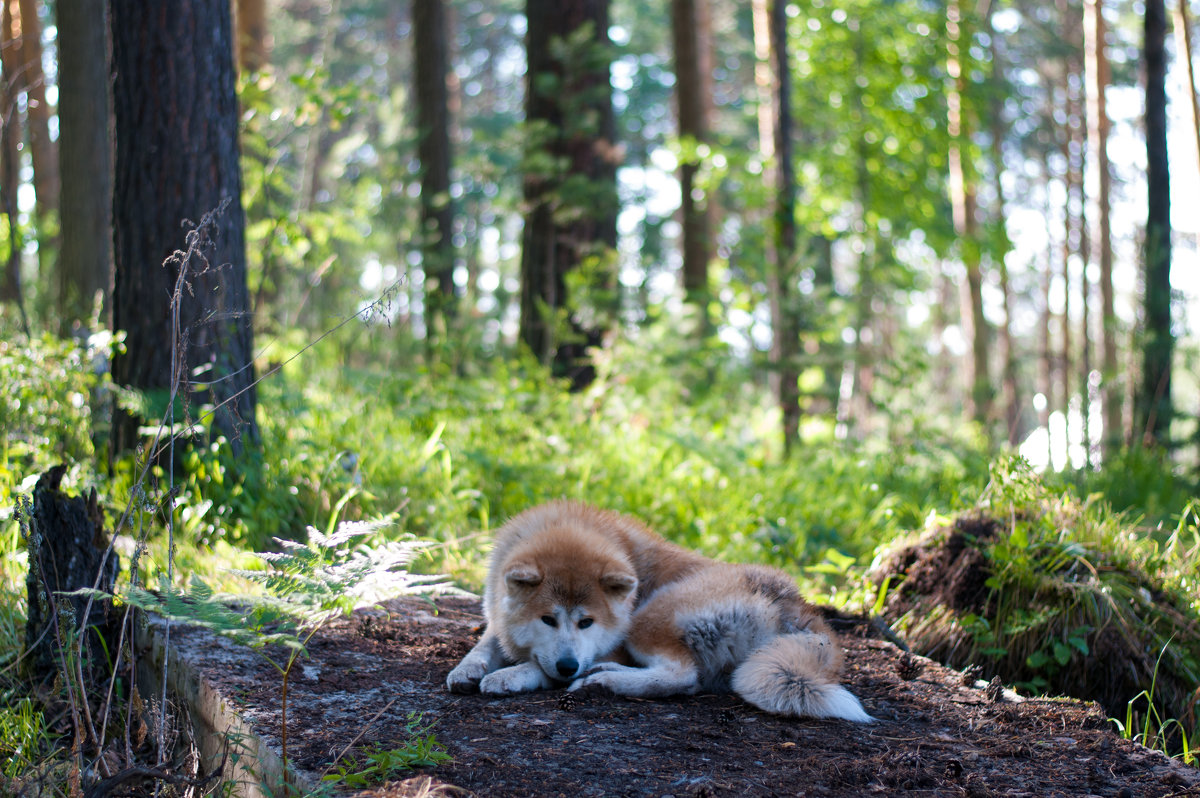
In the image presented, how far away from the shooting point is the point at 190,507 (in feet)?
16.6

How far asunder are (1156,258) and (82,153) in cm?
1297

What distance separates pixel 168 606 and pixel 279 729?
69cm

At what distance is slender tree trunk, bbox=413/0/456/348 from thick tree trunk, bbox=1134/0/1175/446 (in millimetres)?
8968

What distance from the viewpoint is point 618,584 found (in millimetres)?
3699

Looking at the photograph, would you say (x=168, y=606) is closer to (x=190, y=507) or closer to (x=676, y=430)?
(x=190, y=507)

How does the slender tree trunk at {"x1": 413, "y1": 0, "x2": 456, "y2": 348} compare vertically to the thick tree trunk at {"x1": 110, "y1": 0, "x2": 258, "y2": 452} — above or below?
above

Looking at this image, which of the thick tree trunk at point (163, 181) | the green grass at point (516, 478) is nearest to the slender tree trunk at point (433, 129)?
the green grass at point (516, 478)

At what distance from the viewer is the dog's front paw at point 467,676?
3.46 meters

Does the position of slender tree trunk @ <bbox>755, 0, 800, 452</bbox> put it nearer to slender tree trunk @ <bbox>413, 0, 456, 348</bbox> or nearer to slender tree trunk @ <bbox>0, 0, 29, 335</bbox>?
slender tree trunk @ <bbox>413, 0, 456, 348</bbox>

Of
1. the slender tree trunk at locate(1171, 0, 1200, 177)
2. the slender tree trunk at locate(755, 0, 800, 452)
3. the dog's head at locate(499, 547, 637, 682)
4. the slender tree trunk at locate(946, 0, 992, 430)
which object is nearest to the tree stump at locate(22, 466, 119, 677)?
the dog's head at locate(499, 547, 637, 682)

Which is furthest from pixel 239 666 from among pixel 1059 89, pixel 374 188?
pixel 1059 89

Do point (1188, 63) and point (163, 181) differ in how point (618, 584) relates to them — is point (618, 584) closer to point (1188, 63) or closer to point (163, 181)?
point (163, 181)

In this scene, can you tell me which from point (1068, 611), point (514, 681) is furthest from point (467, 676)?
point (1068, 611)

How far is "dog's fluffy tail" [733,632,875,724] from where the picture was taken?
3252 millimetres
